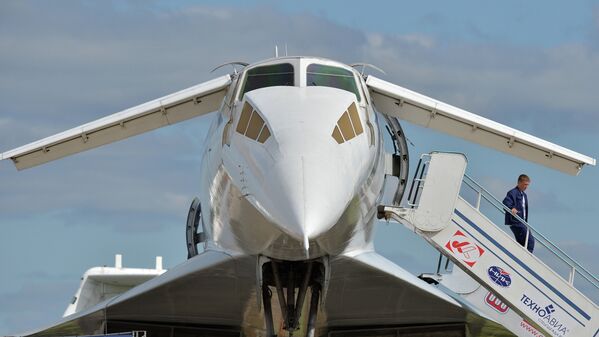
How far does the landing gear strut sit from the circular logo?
263 cm

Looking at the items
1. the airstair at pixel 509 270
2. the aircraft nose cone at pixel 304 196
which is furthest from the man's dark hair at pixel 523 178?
the aircraft nose cone at pixel 304 196

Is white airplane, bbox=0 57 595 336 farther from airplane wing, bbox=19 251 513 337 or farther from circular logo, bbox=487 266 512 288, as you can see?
circular logo, bbox=487 266 512 288

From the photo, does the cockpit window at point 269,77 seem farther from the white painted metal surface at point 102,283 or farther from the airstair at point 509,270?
the white painted metal surface at point 102,283

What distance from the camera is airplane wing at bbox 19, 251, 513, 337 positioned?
1789cm

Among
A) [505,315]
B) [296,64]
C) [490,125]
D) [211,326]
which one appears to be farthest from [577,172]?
[505,315]

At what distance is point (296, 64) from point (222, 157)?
5.40ft

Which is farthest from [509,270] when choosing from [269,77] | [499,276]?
[269,77]

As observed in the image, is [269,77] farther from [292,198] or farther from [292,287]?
[292,198]

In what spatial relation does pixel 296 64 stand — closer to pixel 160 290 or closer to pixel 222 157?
pixel 222 157

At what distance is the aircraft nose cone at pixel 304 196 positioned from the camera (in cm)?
1391

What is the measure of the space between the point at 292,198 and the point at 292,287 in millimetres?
2974

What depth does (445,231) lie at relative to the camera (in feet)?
59.1

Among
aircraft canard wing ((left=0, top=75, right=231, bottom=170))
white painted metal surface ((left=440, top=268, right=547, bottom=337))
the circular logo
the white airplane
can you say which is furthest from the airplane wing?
white painted metal surface ((left=440, top=268, right=547, bottom=337))

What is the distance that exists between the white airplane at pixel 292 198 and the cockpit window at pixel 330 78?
0.02 meters
